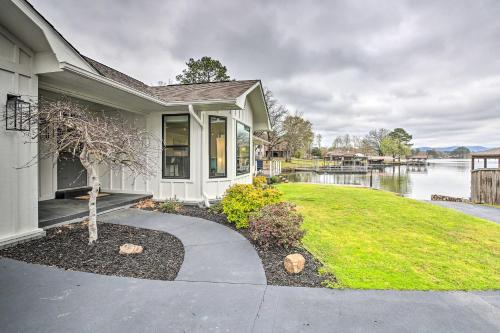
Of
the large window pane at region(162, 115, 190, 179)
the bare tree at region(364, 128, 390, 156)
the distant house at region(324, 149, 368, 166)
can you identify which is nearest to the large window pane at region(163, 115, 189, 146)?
the large window pane at region(162, 115, 190, 179)

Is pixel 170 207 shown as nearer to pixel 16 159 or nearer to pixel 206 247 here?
pixel 206 247

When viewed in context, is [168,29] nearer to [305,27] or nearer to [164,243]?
[305,27]

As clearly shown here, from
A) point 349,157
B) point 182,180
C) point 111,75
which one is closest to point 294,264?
point 182,180

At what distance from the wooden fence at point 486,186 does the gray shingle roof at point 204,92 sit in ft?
40.7

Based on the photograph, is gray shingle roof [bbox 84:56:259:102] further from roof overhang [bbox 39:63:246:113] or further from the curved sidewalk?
the curved sidewalk

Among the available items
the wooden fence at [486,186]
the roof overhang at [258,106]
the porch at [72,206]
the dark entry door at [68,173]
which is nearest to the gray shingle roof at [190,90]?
the roof overhang at [258,106]

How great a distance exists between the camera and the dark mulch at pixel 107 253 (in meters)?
3.36

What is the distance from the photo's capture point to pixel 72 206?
6207 millimetres

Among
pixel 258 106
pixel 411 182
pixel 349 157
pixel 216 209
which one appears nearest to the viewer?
pixel 216 209

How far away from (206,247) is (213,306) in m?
1.75

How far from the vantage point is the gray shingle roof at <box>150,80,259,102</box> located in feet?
23.5

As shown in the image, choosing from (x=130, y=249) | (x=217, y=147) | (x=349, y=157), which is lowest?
(x=130, y=249)

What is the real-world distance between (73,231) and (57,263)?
1460 millimetres

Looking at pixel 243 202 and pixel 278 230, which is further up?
pixel 243 202
